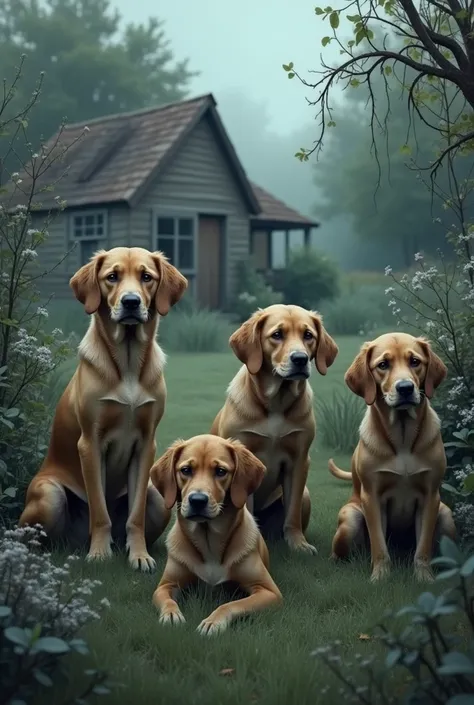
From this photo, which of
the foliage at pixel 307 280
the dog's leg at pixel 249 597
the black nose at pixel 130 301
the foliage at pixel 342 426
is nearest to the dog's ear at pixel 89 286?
the black nose at pixel 130 301

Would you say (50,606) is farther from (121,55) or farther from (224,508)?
(121,55)

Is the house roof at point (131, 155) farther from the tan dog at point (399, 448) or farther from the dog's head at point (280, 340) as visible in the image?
the tan dog at point (399, 448)

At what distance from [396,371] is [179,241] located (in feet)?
68.8

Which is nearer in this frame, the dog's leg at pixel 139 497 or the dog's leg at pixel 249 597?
the dog's leg at pixel 249 597

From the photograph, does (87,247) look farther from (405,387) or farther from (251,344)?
(405,387)

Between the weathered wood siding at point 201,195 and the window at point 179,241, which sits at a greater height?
the weathered wood siding at point 201,195

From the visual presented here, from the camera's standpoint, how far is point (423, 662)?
3.25 m

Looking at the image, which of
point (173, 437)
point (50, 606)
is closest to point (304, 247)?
point (173, 437)

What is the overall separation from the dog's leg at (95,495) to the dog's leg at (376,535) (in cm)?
157

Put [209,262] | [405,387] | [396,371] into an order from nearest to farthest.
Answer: [405,387]
[396,371]
[209,262]

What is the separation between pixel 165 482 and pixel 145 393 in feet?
3.06

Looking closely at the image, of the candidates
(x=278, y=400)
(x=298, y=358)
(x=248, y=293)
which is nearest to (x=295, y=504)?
(x=278, y=400)

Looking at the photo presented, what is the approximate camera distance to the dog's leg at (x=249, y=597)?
14.6ft

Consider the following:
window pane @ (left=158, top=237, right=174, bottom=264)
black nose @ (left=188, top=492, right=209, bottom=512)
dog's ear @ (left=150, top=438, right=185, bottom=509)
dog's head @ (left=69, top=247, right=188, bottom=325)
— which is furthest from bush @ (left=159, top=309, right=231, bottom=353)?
black nose @ (left=188, top=492, right=209, bottom=512)
